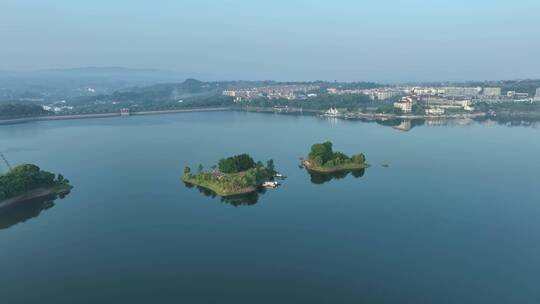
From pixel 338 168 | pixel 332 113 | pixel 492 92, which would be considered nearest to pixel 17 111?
pixel 332 113

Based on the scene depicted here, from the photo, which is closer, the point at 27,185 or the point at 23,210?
the point at 23,210

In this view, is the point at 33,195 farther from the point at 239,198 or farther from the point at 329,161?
the point at 329,161

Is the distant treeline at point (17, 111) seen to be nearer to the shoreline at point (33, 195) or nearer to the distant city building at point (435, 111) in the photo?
the shoreline at point (33, 195)

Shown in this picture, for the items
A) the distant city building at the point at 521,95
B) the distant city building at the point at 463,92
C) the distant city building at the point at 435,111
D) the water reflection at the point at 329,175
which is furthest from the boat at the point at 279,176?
the distant city building at the point at 463,92

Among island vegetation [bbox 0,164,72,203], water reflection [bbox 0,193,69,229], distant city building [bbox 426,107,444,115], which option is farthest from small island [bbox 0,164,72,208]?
distant city building [bbox 426,107,444,115]

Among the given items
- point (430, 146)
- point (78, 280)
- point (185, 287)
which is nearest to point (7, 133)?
point (78, 280)

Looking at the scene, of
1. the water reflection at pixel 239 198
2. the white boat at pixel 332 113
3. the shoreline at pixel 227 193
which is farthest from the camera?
the white boat at pixel 332 113

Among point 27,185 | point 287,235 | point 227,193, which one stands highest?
point 27,185
